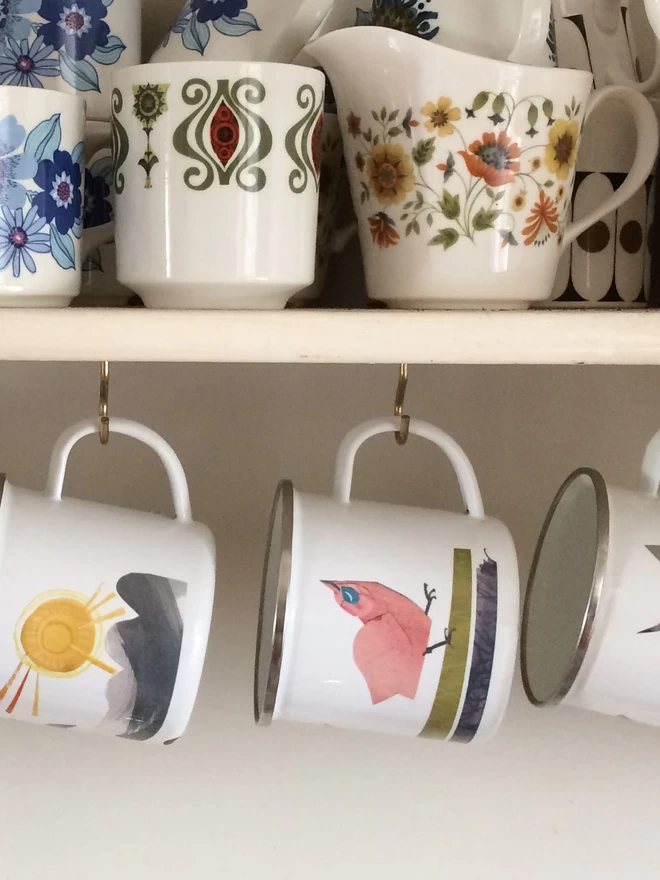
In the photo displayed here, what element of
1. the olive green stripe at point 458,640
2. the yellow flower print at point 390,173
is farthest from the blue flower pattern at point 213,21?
the olive green stripe at point 458,640

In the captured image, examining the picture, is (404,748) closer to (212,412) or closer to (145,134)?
(212,412)

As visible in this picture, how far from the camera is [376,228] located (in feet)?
1.59

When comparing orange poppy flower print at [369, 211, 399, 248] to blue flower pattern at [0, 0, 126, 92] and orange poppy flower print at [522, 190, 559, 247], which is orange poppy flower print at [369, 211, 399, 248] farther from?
blue flower pattern at [0, 0, 126, 92]

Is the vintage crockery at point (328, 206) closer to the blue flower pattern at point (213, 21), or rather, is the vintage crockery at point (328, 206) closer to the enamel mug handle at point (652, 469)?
the blue flower pattern at point (213, 21)

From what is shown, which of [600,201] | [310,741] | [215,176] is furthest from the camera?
[310,741]

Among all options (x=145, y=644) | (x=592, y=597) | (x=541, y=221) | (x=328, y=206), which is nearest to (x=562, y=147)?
(x=541, y=221)

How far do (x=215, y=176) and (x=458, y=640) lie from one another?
287 millimetres

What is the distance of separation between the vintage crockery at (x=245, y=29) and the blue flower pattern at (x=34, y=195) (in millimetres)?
109

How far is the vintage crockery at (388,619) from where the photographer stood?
0.50m

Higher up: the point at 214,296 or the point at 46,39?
the point at 46,39

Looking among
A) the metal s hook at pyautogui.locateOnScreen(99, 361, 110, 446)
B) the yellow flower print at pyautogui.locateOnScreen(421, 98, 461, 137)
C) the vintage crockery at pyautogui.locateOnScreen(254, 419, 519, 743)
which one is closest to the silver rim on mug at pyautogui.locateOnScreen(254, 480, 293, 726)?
the vintage crockery at pyautogui.locateOnScreen(254, 419, 519, 743)

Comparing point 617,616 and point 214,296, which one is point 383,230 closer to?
point 214,296

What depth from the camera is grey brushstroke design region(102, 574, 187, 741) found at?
0.50 meters

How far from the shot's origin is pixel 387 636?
1.66 feet
